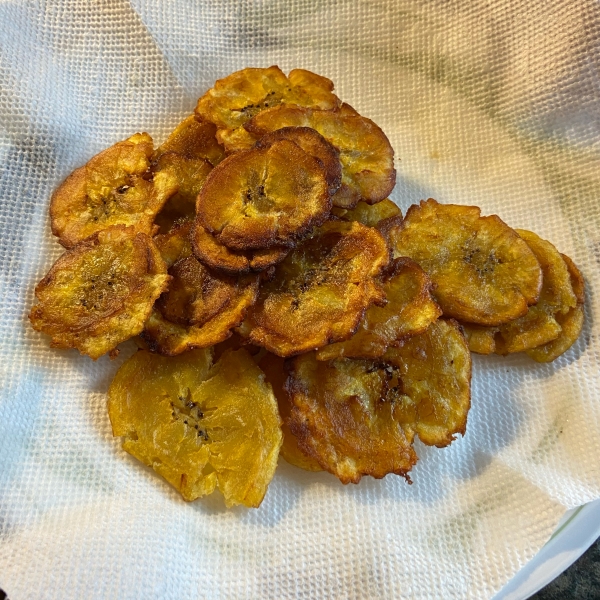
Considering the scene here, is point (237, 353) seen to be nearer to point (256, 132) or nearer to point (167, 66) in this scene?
point (256, 132)

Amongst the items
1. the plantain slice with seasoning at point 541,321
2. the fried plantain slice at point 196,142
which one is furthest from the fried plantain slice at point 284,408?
the fried plantain slice at point 196,142

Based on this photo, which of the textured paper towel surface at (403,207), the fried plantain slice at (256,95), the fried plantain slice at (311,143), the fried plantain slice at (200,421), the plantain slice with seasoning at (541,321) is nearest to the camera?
the textured paper towel surface at (403,207)

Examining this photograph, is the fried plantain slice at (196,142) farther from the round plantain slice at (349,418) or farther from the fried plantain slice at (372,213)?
the round plantain slice at (349,418)

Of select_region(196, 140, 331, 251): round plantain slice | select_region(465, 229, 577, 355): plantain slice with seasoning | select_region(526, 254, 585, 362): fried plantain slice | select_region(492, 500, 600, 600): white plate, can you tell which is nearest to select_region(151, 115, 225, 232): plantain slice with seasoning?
select_region(196, 140, 331, 251): round plantain slice

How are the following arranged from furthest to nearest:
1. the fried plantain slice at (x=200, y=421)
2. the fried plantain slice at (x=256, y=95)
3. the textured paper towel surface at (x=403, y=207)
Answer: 1. the fried plantain slice at (x=256, y=95)
2. the fried plantain slice at (x=200, y=421)
3. the textured paper towel surface at (x=403, y=207)

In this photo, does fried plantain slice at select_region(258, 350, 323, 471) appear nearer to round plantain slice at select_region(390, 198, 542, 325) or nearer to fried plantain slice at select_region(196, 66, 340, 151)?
round plantain slice at select_region(390, 198, 542, 325)

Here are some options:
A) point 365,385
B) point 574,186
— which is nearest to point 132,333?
point 365,385
